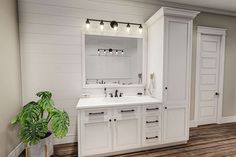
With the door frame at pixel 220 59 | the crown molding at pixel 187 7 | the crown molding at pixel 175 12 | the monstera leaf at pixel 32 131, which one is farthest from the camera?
the door frame at pixel 220 59

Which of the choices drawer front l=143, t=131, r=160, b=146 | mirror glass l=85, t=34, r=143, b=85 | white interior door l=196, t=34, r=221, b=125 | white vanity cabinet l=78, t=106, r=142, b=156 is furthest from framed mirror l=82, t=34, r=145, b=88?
white interior door l=196, t=34, r=221, b=125

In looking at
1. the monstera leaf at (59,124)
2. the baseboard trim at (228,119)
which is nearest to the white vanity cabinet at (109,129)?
the monstera leaf at (59,124)

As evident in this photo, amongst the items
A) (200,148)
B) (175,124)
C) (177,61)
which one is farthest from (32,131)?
(200,148)

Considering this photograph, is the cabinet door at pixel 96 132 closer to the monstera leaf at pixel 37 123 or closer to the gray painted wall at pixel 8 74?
the monstera leaf at pixel 37 123

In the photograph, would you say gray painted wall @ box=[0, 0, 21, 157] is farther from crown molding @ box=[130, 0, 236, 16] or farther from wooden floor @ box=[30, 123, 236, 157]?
crown molding @ box=[130, 0, 236, 16]

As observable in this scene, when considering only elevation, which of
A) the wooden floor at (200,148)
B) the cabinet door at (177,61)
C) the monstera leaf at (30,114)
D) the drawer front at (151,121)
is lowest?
the wooden floor at (200,148)

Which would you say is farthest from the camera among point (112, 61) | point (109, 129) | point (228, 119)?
point (228, 119)

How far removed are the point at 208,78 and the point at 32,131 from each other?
395cm

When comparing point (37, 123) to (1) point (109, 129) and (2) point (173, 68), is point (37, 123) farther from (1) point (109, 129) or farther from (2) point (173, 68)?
(2) point (173, 68)

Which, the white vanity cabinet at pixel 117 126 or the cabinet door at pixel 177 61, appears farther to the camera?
the cabinet door at pixel 177 61

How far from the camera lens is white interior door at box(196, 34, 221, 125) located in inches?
137

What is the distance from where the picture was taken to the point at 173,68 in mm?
2492

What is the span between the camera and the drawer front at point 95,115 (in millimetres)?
2076

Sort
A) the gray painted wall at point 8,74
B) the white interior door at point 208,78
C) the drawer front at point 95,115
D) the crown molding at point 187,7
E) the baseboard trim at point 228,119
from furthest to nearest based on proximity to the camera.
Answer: the baseboard trim at point 228,119
the white interior door at point 208,78
the crown molding at point 187,7
the drawer front at point 95,115
the gray painted wall at point 8,74
